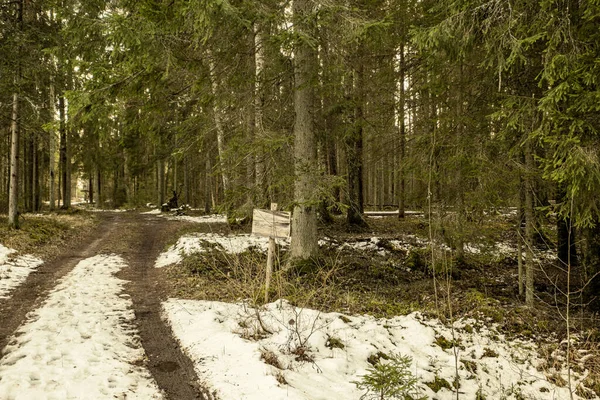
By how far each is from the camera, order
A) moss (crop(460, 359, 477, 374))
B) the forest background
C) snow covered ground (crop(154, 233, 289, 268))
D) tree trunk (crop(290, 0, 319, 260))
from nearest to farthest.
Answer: the forest background
moss (crop(460, 359, 477, 374))
tree trunk (crop(290, 0, 319, 260))
snow covered ground (crop(154, 233, 289, 268))

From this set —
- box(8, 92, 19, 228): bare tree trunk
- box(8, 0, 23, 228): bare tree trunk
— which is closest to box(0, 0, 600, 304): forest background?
box(8, 0, 23, 228): bare tree trunk

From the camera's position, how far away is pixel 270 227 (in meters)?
6.65

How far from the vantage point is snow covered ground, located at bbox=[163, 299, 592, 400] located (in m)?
4.53

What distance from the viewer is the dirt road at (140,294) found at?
4.64 meters

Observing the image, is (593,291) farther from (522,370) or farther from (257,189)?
(257,189)

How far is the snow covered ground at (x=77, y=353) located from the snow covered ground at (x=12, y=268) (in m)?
1.32

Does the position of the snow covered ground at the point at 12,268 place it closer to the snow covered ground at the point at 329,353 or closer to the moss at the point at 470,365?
the snow covered ground at the point at 329,353

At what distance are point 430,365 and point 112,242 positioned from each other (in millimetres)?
12193

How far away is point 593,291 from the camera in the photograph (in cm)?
765

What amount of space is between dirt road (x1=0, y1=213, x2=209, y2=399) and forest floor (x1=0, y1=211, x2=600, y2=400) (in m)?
0.03

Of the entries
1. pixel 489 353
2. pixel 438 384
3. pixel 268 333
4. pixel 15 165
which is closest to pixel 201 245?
pixel 268 333

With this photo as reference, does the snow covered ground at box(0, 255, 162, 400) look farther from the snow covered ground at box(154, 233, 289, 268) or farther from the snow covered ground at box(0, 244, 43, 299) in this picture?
the snow covered ground at box(154, 233, 289, 268)

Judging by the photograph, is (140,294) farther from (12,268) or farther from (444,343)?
(444,343)

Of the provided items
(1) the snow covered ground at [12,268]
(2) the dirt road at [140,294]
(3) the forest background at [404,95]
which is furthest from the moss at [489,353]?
(1) the snow covered ground at [12,268]
